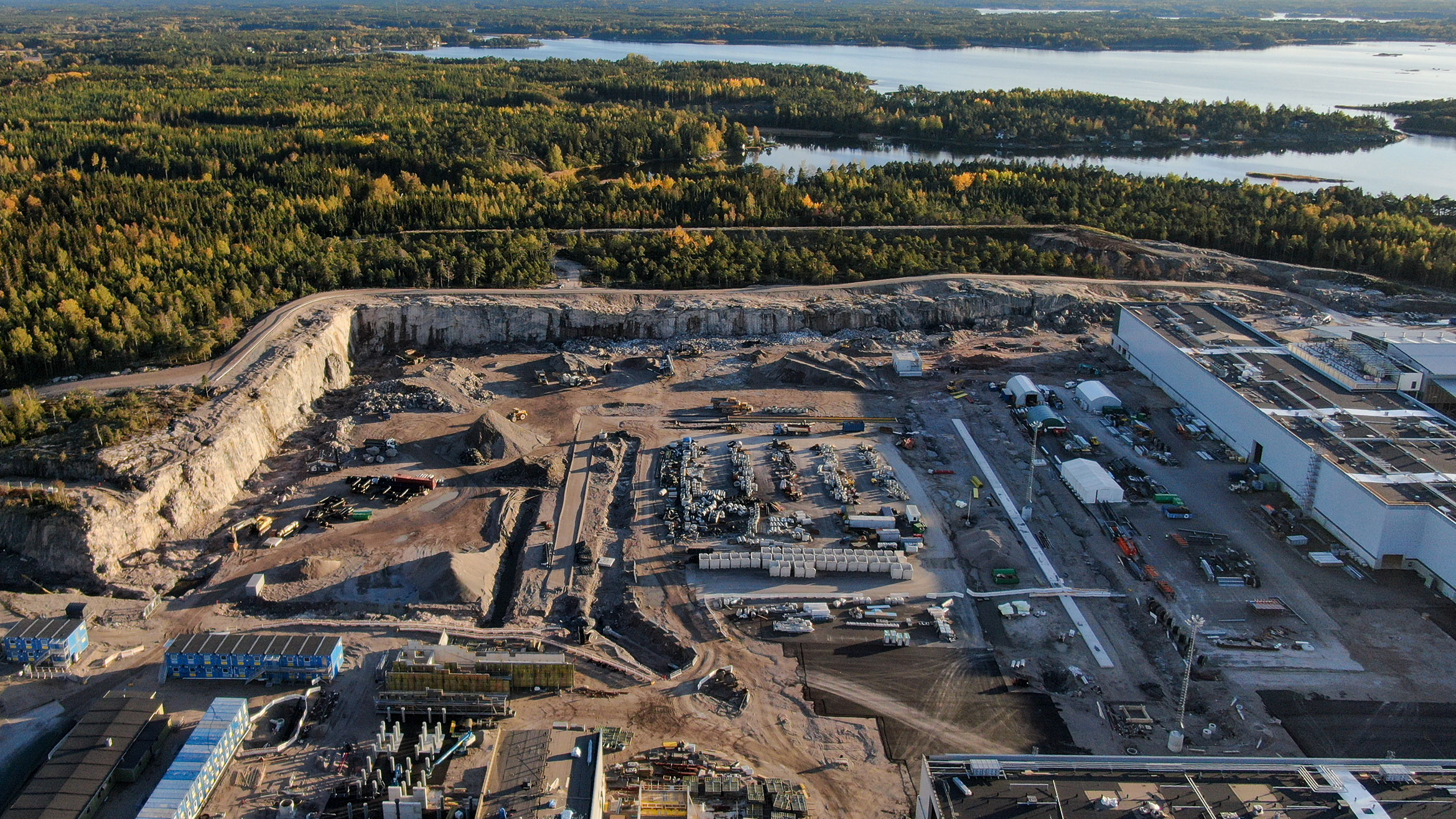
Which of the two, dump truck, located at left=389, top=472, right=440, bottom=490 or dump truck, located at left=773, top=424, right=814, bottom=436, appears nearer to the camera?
dump truck, located at left=389, top=472, right=440, bottom=490

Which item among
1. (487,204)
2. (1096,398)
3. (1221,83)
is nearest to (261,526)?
(1096,398)

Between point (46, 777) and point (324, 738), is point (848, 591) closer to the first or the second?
point (324, 738)

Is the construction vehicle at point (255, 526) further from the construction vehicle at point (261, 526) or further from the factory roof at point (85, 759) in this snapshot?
the factory roof at point (85, 759)

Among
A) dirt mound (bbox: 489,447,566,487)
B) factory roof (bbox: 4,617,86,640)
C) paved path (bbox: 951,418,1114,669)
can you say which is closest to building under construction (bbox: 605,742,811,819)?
paved path (bbox: 951,418,1114,669)

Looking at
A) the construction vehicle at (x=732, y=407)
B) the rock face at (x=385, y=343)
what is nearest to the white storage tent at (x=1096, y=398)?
the rock face at (x=385, y=343)

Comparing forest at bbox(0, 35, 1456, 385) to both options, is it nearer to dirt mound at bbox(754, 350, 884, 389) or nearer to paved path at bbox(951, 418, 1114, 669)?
dirt mound at bbox(754, 350, 884, 389)

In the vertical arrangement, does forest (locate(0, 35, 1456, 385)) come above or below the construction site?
above
